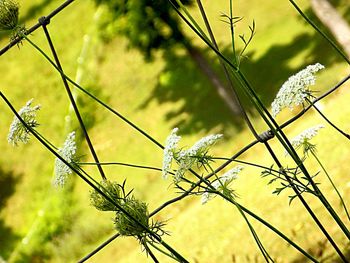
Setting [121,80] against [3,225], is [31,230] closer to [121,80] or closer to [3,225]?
[3,225]

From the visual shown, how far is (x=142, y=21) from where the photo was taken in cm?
1091

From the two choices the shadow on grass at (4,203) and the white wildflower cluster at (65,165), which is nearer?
the white wildflower cluster at (65,165)

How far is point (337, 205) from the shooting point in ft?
15.3

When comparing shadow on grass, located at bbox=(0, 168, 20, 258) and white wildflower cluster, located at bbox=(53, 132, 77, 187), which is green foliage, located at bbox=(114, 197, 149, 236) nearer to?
white wildflower cluster, located at bbox=(53, 132, 77, 187)

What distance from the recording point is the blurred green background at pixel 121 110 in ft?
38.5

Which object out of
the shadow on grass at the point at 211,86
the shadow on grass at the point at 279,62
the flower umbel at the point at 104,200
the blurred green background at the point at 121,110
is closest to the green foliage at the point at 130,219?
the flower umbel at the point at 104,200

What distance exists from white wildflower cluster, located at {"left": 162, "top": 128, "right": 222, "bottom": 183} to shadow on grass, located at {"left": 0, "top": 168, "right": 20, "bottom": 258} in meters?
11.7

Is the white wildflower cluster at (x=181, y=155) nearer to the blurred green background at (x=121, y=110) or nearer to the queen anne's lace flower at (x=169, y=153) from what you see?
the queen anne's lace flower at (x=169, y=153)

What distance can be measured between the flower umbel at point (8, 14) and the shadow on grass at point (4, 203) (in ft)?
38.0

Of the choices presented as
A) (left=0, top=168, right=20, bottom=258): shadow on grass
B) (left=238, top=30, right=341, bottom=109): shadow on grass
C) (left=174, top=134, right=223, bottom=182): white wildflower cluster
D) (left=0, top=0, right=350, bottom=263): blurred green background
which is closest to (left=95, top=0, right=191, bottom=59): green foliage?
(left=0, top=0, right=350, bottom=263): blurred green background

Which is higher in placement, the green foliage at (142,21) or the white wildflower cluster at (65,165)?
the green foliage at (142,21)

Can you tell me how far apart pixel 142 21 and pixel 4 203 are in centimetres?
471

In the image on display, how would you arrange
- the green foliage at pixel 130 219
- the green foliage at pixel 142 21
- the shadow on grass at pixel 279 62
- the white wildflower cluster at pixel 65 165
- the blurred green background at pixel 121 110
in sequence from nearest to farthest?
the green foliage at pixel 130 219, the white wildflower cluster at pixel 65 165, the green foliage at pixel 142 21, the blurred green background at pixel 121 110, the shadow on grass at pixel 279 62

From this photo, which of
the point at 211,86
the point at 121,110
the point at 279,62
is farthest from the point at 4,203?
the point at 279,62
